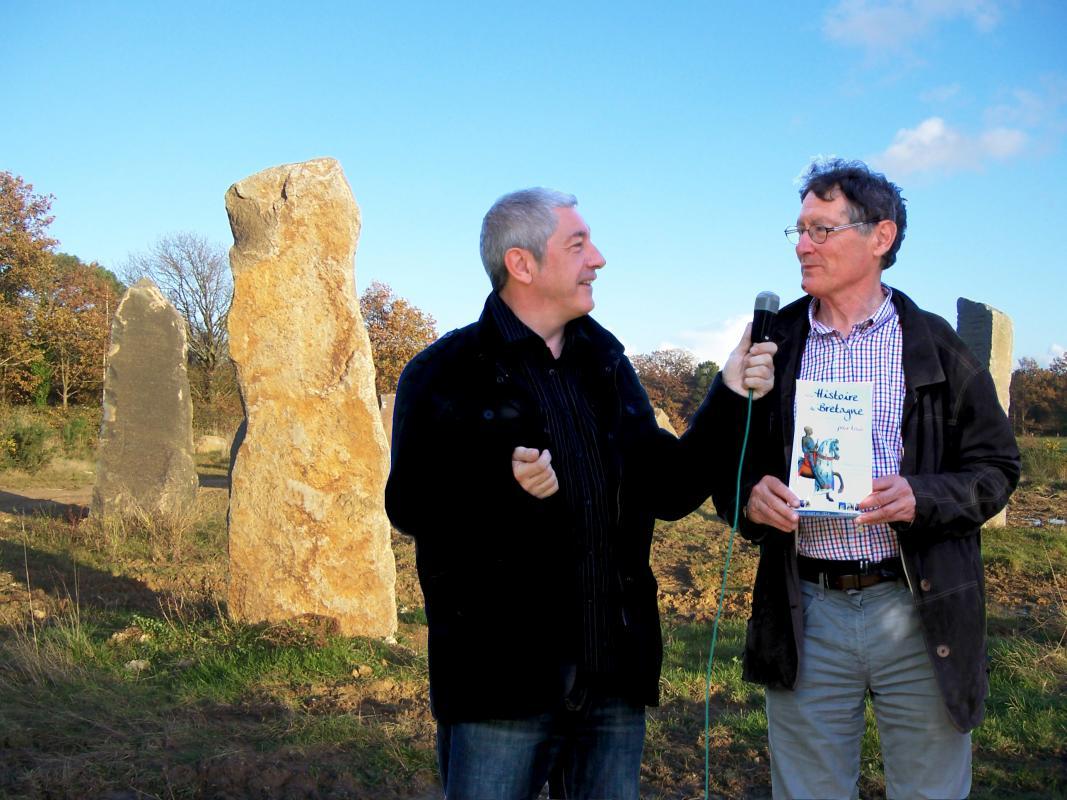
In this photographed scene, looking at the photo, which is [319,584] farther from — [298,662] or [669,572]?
[669,572]

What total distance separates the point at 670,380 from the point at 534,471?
25.1 metres

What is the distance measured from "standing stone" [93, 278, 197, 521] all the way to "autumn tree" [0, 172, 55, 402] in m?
10.8

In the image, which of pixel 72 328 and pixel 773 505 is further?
pixel 72 328

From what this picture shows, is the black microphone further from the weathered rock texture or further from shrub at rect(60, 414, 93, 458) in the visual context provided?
shrub at rect(60, 414, 93, 458)

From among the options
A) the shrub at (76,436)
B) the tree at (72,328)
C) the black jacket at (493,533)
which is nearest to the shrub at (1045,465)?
the black jacket at (493,533)

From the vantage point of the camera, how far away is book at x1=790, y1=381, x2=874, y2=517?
2.48m

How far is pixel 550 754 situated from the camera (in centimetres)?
250

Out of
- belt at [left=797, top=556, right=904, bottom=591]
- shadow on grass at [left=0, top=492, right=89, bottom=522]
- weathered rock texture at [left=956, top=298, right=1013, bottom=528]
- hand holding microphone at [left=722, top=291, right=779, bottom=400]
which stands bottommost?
shadow on grass at [left=0, top=492, right=89, bottom=522]

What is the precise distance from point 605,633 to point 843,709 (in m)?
0.71

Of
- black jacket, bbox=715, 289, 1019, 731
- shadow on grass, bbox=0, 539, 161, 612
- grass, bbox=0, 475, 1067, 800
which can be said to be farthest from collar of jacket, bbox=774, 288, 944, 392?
shadow on grass, bbox=0, 539, 161, 612

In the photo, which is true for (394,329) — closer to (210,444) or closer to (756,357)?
(210,444)

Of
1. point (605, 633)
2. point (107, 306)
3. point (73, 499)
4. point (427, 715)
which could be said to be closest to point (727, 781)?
point (427, 715)

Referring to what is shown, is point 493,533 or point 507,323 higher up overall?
point 507,323

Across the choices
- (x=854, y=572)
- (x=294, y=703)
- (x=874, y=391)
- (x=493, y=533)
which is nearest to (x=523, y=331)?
(x=493, y=533)
